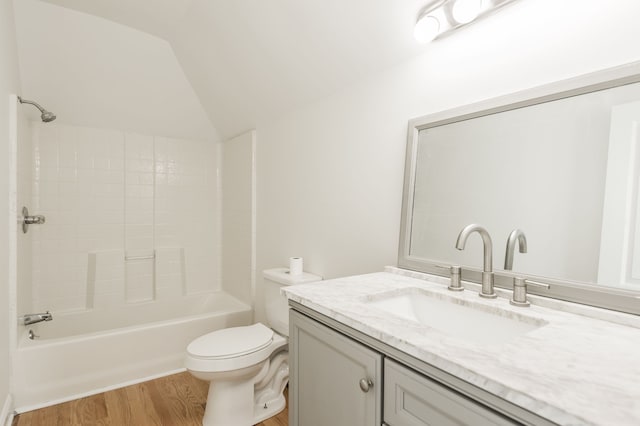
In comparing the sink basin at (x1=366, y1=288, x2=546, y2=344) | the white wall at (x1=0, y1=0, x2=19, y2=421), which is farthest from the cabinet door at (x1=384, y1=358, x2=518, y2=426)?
the white wall at (x1=0, y1=0, x2=19, y2=421)

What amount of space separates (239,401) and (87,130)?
2466 millimetres

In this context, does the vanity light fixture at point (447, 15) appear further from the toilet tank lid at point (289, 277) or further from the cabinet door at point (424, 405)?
the toilet tank lid at point (289, 277)

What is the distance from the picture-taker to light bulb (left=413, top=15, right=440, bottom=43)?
123cm

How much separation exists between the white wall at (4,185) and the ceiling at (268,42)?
1.85 feet

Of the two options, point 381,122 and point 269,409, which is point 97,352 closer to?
point 269,409

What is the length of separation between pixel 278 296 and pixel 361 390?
1273 millimetres

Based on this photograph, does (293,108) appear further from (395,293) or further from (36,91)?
(36,91)

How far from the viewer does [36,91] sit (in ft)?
7.77

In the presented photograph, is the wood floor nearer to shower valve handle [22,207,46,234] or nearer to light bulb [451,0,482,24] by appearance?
shower valve handle [22,207,46,234]

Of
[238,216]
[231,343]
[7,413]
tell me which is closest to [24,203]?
[7,413]

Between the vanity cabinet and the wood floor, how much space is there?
0.94 metres

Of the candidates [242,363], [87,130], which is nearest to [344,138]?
[242,363]

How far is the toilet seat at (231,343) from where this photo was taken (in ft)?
5.37

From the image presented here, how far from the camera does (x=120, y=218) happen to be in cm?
287
